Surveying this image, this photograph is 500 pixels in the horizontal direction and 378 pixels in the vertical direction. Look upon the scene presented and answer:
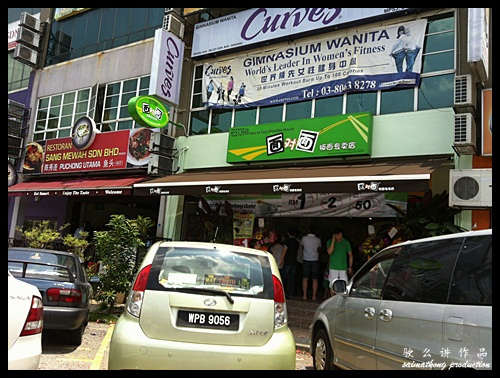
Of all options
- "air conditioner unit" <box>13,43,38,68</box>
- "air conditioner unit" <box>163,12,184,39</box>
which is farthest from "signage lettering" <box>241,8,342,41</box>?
"air conditioner unit" <box>13,43,38,68</box>

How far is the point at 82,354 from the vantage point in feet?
19.6

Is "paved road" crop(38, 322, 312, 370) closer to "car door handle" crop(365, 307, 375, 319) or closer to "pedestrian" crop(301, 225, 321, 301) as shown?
"car door handle" crop(365, 307, 375, 319)

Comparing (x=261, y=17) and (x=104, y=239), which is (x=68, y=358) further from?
(x=261, y=17)

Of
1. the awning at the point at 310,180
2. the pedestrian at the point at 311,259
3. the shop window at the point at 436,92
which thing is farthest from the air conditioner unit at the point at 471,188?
the pedestrian at the point at 311,259

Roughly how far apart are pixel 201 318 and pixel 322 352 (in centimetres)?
208

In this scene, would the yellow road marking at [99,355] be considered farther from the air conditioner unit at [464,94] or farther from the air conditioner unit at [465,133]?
the air conditioner unit at [464,94]

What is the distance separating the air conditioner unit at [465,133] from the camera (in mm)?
8898

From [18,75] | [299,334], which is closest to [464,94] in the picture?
[299,334]

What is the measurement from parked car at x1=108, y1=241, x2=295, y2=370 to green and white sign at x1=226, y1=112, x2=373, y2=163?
6.92 m

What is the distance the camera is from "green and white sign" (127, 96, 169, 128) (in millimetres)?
12031

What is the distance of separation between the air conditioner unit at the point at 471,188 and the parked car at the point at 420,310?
4.09 m

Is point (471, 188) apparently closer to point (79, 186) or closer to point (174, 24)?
point (174, 24)

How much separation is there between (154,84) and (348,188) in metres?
6.87
